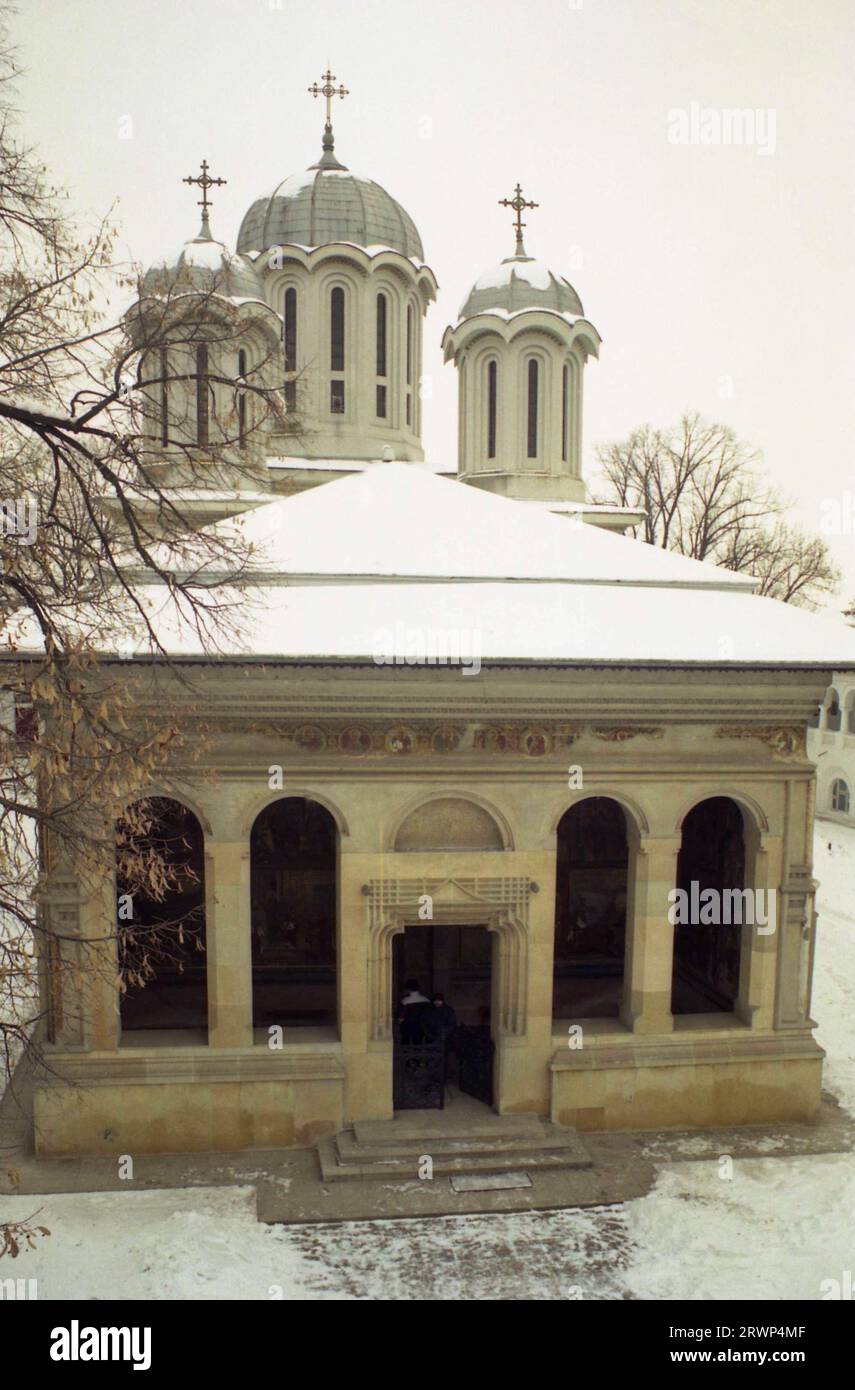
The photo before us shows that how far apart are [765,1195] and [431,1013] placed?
11.7 ft

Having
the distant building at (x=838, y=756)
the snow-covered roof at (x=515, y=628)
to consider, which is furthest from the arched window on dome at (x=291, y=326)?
the distant building at (x=838, y=756)

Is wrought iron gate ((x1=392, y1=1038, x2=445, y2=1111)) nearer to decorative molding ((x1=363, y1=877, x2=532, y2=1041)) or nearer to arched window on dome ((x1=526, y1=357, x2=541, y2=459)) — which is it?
decorative molding ((x1=363, y1=877, x2=532, y2=1041))

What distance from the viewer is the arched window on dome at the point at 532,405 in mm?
21266

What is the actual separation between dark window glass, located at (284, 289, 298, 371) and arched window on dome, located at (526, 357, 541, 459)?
4.47 meters

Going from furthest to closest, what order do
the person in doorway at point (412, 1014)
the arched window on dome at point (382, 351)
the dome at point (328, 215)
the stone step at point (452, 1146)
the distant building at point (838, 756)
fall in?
1. the distant building at point (838, 756)
2. the dome at point (328, 215)
3. the arched window on dome at point (382, 351)
4. the person in doorway at point (412, 1014)
5. the stone step at point (452, 1146)

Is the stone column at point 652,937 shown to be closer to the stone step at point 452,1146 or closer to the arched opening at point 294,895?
the stone step at point 452,1146

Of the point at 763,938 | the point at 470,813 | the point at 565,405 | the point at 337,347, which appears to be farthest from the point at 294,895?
the point at 565,405

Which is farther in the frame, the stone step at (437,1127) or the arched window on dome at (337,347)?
the arched window on dome at (337,347)

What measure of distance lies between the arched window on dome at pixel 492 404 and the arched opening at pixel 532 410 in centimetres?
63

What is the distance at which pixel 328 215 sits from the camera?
20.6m

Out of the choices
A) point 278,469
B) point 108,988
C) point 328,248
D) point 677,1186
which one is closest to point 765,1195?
point 677,1186

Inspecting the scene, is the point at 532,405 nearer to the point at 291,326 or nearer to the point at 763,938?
the point at 291,326

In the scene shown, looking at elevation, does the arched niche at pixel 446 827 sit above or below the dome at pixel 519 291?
below

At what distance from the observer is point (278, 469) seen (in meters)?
18.3
